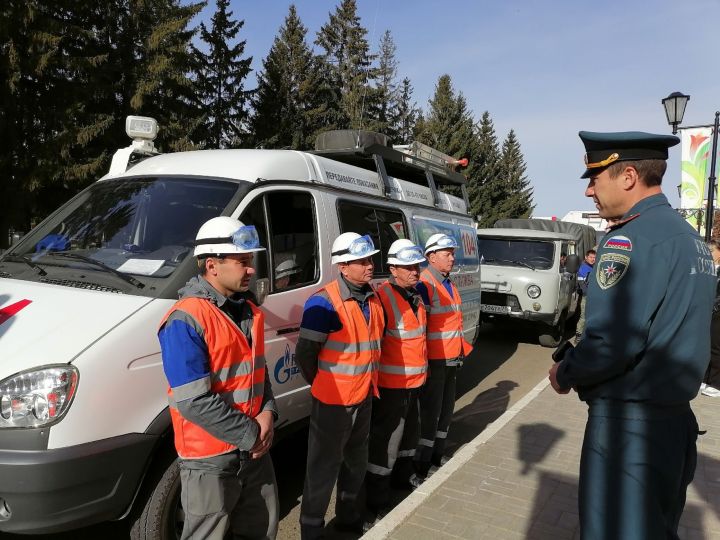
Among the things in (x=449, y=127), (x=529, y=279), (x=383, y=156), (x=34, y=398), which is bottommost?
(x=529, y=279)

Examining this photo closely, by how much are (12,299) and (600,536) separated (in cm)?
308

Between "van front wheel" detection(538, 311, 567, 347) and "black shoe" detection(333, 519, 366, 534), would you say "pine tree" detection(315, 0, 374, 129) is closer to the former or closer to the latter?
"van front wheel" detection(538, 311, 567, 347)

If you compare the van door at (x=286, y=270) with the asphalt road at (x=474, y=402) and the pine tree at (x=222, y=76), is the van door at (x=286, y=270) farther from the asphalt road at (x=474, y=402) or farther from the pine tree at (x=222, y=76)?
the pine tree at (x=222, y=76)

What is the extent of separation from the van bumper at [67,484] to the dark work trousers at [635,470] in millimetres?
2062

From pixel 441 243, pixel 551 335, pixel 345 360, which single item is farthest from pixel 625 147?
pixel 551 335

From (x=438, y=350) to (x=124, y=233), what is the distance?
2.54 meters

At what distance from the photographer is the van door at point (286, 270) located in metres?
3.67

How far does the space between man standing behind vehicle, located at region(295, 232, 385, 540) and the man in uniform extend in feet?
5.01

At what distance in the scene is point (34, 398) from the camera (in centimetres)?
245

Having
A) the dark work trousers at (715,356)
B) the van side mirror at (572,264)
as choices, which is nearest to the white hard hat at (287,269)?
the dark work trousers at (715,356)

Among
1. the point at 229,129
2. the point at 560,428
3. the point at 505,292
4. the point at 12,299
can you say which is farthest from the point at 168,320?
the point at 229,129

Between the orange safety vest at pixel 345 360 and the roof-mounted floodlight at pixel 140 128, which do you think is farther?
the roof-mounted floodlight at pixel 140 128

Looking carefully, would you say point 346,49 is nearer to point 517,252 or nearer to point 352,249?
point 517,252

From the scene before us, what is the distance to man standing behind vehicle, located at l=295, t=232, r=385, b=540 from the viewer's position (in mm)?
3215
